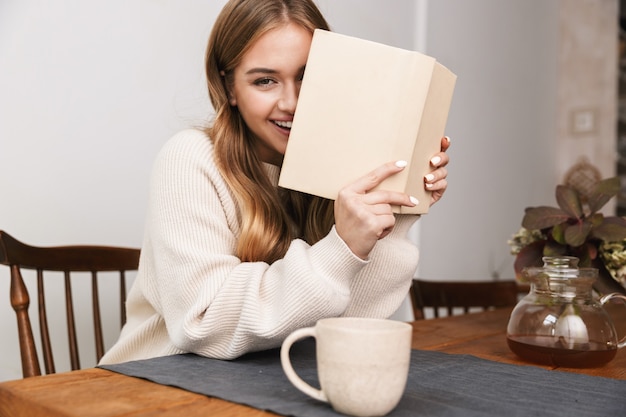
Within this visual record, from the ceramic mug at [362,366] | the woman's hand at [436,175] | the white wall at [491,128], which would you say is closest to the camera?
the ceramic mug at [362,366]

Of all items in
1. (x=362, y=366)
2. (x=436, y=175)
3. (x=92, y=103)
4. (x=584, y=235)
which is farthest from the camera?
(x=92, y=103)

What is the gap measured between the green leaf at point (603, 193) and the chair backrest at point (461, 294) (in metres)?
0.50

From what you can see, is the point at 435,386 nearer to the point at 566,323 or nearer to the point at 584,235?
the point at 566,323

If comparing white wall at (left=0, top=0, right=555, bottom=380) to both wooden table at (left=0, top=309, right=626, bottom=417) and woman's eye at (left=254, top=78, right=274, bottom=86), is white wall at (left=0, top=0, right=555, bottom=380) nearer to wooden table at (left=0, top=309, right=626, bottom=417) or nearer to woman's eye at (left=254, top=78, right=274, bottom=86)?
woman's eye at (left=254, top=78, right=274, bottom=86)

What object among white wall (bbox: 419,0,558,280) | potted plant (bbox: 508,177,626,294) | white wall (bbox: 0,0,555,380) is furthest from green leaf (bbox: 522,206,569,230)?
white wall (bbox: 419,0,558,280)

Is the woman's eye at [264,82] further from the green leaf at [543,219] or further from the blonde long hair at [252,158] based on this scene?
the green leaf at [543,219]

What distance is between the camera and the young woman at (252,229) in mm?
780

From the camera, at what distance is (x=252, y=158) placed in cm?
109

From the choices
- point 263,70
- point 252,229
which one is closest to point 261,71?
point 263,70

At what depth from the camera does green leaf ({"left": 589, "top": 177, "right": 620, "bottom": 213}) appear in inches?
42.2

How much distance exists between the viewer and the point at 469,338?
1024 mm

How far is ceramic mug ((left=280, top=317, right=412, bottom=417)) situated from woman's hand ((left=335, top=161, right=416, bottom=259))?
0.27 meters

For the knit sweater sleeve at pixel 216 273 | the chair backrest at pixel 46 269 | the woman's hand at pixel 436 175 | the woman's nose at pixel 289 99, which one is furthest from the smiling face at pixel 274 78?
the chair backrest at pixel 46 269

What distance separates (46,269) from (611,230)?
0.95 m
